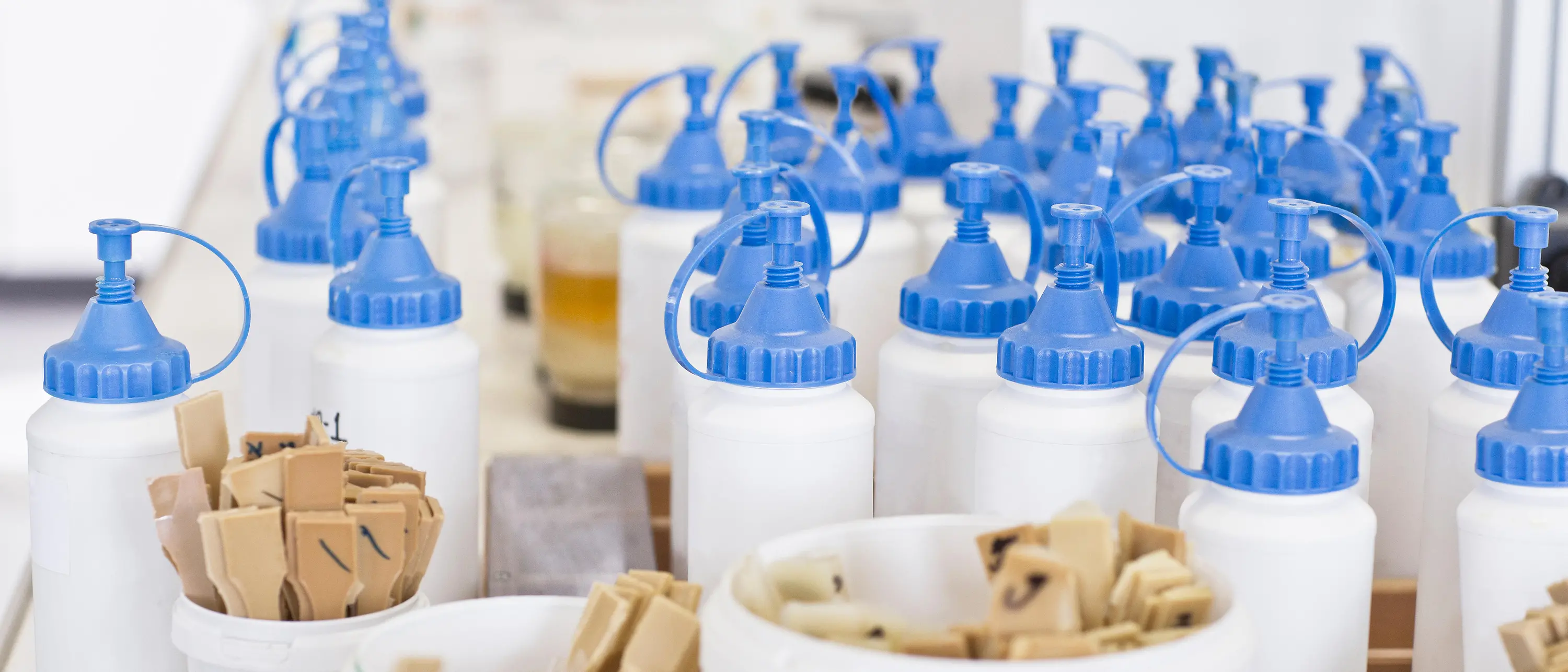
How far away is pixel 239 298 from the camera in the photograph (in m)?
1.34

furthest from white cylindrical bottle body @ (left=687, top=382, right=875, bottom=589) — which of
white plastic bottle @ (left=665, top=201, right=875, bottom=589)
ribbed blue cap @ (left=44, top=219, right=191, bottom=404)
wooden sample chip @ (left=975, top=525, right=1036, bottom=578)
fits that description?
ribbed blue cap @ (left=44, top=219, right=191, bottom=404)

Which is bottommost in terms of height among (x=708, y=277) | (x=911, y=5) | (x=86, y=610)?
(x=86, y=610)

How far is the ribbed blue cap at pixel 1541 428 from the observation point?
52 centimetres

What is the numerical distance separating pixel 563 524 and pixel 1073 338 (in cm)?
30

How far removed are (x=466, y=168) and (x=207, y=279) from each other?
2.15ft

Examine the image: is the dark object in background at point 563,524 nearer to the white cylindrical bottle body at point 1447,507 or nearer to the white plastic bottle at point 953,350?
the white plastic bottle at point 953,350

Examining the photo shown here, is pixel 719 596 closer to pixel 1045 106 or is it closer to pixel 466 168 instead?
pixel 1045 106

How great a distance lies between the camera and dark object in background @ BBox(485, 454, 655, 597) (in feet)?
2.36

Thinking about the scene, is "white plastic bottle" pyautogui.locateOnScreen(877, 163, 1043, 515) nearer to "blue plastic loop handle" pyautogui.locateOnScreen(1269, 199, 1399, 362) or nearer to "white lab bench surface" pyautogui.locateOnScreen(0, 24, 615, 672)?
"blue plastic loop handle" pyautogui.locateOnScreen(1269, 199, 1399, 362)

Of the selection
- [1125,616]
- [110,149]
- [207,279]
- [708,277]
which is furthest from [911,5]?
[110,149]

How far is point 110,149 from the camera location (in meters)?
3.19

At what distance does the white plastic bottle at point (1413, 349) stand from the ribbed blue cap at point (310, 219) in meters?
0.48

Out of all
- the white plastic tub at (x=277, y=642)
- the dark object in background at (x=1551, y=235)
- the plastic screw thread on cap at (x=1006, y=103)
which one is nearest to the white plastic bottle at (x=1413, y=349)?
the plastic screw thread on cap at (x=1006, y=103)

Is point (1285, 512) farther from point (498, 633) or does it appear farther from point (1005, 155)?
point (1005, 155)
